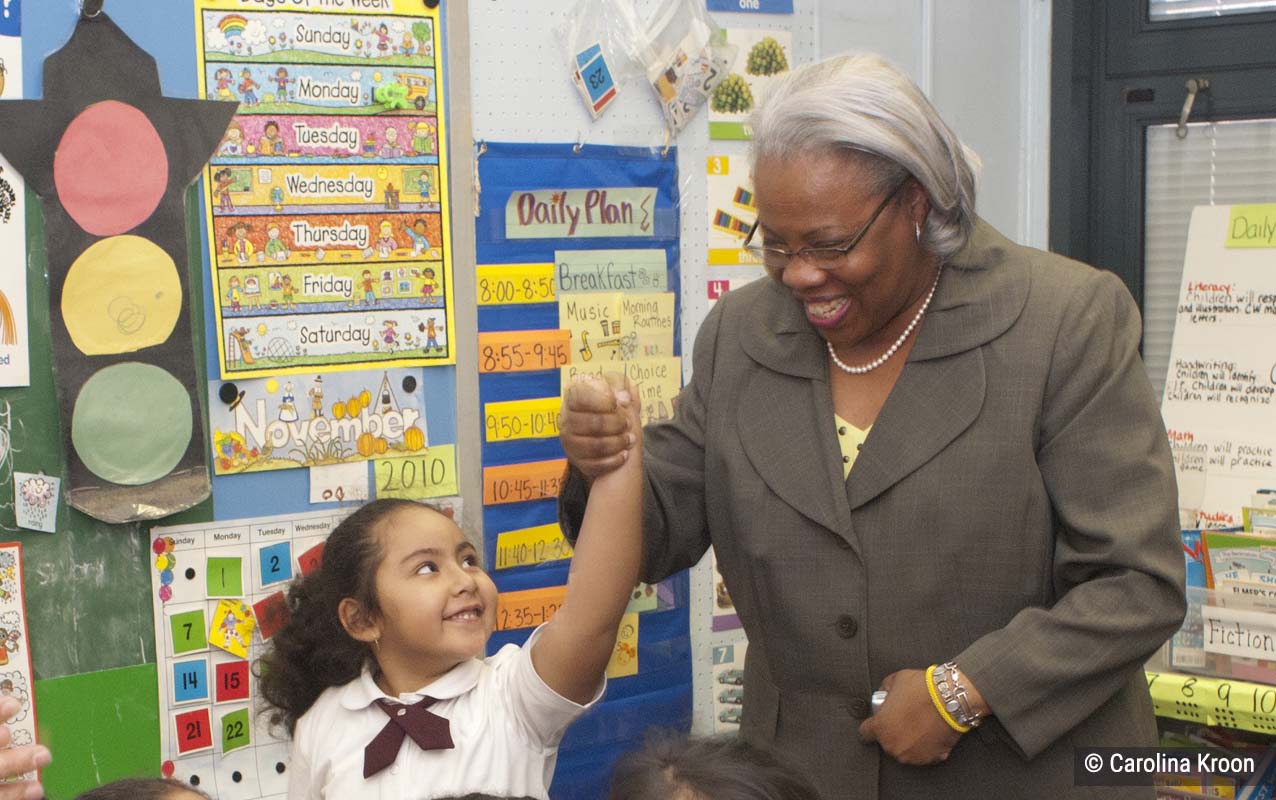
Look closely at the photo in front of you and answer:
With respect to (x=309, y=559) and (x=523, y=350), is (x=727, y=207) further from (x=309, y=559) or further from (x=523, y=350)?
(x=309, y=559)

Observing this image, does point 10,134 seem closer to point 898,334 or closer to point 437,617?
point 437,617

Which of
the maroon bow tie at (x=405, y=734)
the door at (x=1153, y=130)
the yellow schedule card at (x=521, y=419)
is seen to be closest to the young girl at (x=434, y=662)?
the maroon bow tie at (x=405, y=734)

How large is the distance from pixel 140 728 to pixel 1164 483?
1521 mm

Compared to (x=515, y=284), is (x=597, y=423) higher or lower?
lower

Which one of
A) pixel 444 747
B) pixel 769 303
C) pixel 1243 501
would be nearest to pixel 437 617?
pixel 444 747

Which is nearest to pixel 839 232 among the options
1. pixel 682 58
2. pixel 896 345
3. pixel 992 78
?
pixel 896 345

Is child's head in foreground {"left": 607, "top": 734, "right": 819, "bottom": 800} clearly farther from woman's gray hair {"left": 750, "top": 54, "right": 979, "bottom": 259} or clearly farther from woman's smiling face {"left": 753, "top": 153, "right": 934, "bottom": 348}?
woman's gray hair {"left": 750, "top": 54, "right": 979, "bottom": 259}

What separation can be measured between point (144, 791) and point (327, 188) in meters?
1.11

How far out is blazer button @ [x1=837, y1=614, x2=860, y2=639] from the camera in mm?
1521

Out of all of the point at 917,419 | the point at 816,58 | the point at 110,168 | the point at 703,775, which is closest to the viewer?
the point at 703,775

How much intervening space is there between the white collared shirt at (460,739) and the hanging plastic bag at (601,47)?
117 centimetres

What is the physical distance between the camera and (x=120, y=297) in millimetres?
1950

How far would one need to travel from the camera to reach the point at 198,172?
200 centimetres

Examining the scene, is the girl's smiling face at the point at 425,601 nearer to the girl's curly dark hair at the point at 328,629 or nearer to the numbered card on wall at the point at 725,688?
the girl's curly dark hair at the point at 328,629
